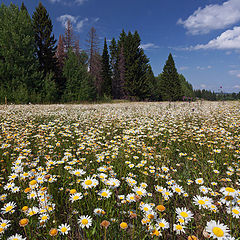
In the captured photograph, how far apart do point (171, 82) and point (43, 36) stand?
3832 cm

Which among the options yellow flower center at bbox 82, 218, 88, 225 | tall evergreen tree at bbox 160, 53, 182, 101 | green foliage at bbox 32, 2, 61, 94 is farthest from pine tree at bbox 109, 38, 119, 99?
yellow flower center at bbox 82, 218, 88, 225

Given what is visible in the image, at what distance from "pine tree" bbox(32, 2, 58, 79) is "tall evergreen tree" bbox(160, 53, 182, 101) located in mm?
36441

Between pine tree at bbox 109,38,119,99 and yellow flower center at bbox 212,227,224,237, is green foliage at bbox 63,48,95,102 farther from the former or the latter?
yellow flower center at bbox 212,227,224,237

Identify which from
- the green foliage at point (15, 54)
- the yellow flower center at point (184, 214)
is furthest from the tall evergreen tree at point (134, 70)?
the yellow flower center at point (184, 214)

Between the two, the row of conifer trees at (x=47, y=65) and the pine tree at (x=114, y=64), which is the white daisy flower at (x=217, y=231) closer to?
the row of conifer trees at (x=47, y=65)

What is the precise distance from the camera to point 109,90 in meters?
41.2

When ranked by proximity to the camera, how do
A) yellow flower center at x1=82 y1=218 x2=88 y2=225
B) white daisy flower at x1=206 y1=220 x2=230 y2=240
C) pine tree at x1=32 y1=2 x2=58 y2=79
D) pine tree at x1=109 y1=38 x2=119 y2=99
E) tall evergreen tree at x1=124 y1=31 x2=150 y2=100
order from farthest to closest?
pine tree at x1=109 y1=38 x2=119 y2=99 → tall evergreen tree at x1=124 y1=31 x2=150 y2=100 → pine tree at x1=32 y1=2 x2=58 y2=79 → yellow flower center at x1=82 y1=218 x2=88 y2=225 → white daisy flower at x1=206 y1=220 x2=230 y2=240

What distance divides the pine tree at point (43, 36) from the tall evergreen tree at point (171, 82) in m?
36.4

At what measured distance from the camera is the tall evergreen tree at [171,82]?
47.6m

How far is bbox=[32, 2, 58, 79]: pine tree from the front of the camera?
2408cm

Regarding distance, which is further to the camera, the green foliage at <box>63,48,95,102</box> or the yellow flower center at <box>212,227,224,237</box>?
the green foliage at <box>63,48,95,102</box>

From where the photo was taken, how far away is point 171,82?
47.9 m

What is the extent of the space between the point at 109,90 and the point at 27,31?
23724mm

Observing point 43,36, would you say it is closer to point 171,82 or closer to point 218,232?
point 218,232
